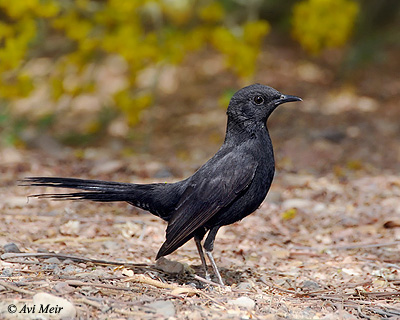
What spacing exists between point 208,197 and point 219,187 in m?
0.10

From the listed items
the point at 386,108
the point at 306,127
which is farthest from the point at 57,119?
the point at 386,108

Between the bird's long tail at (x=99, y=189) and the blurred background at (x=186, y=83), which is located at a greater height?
the blurred background at (x=186, y=83)

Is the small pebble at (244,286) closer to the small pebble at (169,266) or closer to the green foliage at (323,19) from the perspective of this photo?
the small pebble at (169,266)

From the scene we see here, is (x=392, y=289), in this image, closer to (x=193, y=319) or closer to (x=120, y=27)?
(x=193, y=319)

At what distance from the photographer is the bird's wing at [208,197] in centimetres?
392

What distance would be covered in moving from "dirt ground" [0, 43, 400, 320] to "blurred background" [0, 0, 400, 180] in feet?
0.14

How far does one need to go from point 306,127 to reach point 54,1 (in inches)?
149

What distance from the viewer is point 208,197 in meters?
3.98

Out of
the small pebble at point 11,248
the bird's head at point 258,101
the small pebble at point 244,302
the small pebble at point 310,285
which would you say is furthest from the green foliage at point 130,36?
the small pebble at point 244,302

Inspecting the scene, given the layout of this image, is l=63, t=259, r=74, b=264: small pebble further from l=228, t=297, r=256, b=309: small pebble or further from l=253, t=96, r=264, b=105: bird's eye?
l=253, t=96, r=264, b=105: bird's eye

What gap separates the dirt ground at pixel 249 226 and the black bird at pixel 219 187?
394 mm

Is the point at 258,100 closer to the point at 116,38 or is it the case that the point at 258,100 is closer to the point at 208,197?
the point at 208,197

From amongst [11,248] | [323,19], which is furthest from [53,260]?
[323,19]

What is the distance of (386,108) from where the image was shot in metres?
8.77
